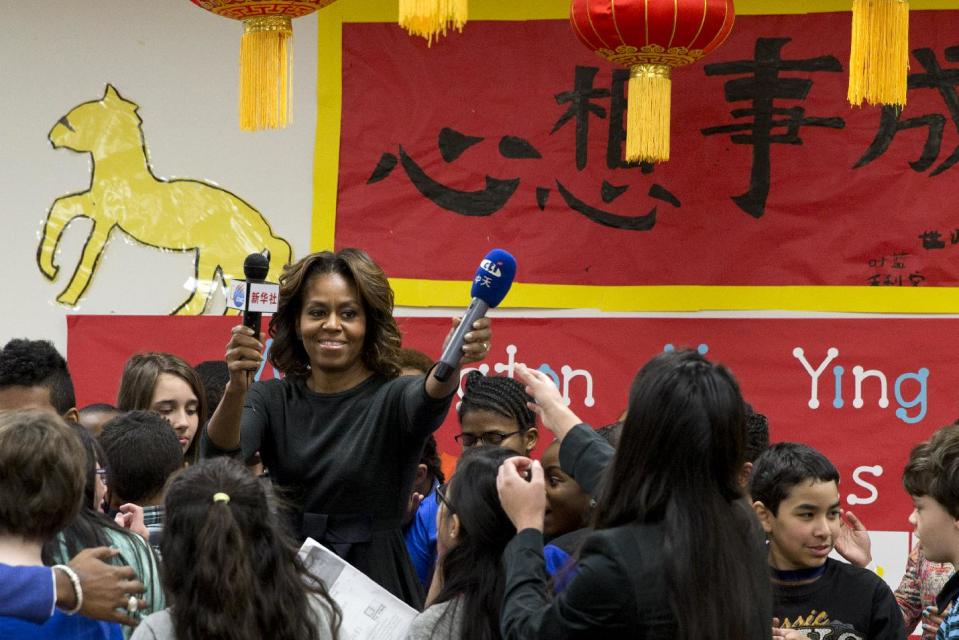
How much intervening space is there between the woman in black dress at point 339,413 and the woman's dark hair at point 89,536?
47cm

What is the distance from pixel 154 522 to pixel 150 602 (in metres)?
0.69

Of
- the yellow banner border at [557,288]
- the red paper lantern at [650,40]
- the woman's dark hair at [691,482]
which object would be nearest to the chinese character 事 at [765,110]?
the yellow banner border at [557,288]

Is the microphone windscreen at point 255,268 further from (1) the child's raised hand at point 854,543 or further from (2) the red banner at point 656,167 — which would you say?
(2) the red banner at point 656,167

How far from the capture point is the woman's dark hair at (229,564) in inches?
90.5

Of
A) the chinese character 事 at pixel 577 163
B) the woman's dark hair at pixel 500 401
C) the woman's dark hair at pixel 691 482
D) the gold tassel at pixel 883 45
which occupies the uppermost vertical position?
the gold tassel at pixel 883 45

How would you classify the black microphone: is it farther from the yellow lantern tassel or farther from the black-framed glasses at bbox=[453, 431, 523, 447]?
the yellow lantern tassel

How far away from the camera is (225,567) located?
2307mm

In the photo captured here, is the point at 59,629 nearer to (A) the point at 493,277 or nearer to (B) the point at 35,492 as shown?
(B) the point at 35,492

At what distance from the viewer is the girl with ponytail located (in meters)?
2.30

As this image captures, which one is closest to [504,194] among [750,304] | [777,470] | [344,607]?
[750,304]

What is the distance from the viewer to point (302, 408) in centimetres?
330

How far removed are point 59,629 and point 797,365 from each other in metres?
3.29

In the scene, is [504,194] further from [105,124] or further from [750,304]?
[105,124]

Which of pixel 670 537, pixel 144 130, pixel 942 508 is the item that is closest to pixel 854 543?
pixel 942 508
